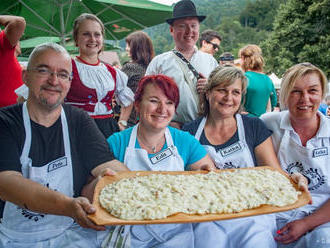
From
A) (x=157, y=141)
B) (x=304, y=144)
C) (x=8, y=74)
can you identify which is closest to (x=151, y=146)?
(x=157, y=141)

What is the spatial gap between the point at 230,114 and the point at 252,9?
193ft

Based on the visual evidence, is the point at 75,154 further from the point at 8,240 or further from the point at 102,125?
the point at 102,125

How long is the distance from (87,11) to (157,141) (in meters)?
4.22

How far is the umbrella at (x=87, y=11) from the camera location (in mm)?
4508

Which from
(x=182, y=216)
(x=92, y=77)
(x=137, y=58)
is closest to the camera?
(x=182, y=216)

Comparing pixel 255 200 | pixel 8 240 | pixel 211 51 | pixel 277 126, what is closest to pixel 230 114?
pixel 277 126

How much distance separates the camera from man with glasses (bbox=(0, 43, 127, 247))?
152 centimetres

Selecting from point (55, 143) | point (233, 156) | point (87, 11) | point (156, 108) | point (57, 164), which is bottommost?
point (233, 156)

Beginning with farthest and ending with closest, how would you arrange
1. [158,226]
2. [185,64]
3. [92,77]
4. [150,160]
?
1. [185,64]
2. [92,77]
3. [150,160]
4. [158,226]

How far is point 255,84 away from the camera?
3969mm

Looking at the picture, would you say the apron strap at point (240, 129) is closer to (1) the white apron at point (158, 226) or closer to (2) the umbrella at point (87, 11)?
(1) the white apron at point (158, 226)

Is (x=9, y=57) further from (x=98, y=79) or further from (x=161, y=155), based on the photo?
(x=161, y=155)

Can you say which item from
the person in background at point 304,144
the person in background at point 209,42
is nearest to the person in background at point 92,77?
the person in background at point 304,144

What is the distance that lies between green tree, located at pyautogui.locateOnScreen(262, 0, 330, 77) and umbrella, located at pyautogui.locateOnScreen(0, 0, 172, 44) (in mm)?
17112
